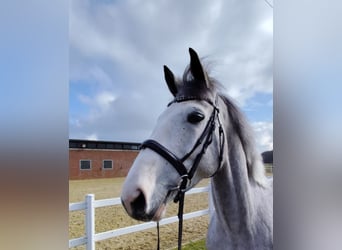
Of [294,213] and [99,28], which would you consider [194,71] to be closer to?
[99,28]

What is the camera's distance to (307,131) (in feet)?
3.29

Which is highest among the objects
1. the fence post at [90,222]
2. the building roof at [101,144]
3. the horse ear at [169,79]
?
the horse ear at [169,79]

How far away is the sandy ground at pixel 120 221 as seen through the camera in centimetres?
83

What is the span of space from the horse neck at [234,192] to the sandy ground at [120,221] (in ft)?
0.25

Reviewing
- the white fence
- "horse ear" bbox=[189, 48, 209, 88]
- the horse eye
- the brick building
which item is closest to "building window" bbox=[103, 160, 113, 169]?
the brick building

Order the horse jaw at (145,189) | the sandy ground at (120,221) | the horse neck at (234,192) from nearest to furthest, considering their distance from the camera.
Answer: the horse jaw at (145,189), the sandy ground at (120,221), the horse neck at (234,192)

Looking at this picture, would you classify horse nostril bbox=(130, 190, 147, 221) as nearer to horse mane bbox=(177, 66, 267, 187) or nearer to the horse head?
the horse head

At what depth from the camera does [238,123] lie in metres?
0.98

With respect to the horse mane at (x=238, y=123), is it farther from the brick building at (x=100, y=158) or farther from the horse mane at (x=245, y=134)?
the brick building at (x=100, y=158)

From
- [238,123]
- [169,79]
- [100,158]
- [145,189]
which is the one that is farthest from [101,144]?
[238,123]

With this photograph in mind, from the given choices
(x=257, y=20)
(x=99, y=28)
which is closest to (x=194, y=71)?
(x=99, y=28)

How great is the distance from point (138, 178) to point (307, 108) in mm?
681

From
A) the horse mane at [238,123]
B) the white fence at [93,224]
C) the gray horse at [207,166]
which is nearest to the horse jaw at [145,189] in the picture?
the gray horse at [207,166]

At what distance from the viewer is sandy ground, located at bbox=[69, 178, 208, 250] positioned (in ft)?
2.73
